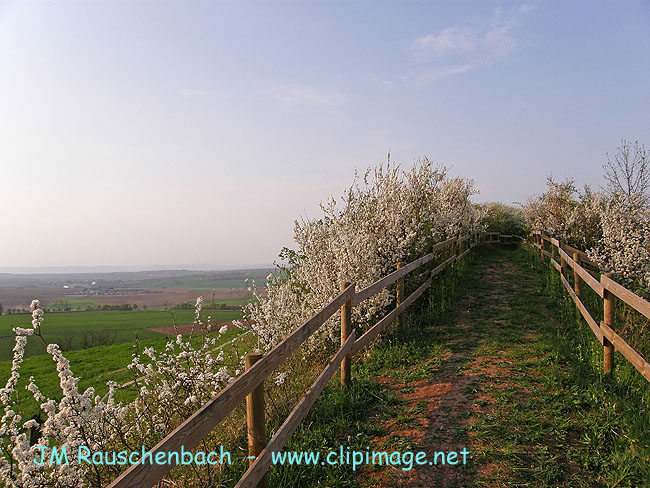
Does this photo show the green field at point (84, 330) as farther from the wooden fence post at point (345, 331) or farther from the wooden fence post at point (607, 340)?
the wooden fence post at point (607, 340)

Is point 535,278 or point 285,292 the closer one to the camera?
point 285,292

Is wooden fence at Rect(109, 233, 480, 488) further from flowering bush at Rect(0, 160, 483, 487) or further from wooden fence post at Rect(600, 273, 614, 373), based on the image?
wooden fence post at Rect(600, 273, 614, 373)

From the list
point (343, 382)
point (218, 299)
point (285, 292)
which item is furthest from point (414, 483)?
point (285, 292)

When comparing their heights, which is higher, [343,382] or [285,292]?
[285,292]

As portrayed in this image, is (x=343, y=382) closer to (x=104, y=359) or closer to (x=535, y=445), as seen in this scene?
(x=535, y=445)

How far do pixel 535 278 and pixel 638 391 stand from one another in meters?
9.57

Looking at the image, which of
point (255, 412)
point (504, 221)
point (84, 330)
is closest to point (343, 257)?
point (255, 412)

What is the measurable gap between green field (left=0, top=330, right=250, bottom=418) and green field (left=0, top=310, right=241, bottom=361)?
1498 millimetres

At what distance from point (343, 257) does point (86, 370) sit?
1490cm

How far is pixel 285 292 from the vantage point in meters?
7.91

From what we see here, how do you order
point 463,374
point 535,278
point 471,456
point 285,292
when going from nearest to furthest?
point 471,456 < point 463,374 < point 285,292 < point 535,278

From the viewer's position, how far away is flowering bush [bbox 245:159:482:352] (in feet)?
24.6

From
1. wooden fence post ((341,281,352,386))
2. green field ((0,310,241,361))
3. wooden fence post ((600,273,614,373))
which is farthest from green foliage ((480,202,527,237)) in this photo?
wooden fence post ((341,281,352,386))

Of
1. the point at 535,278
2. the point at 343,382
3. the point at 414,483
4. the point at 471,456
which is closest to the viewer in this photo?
the point at 414,483
